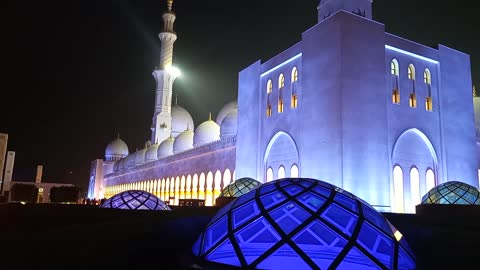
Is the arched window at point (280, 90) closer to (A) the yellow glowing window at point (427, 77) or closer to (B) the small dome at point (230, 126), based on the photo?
(B) the small dome at point (230, 126)

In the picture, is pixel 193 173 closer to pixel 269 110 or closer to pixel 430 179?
pixel 269 110

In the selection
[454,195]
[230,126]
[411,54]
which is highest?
[411,54]

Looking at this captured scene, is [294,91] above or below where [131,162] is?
above

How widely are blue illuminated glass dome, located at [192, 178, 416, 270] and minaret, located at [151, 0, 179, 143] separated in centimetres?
2889

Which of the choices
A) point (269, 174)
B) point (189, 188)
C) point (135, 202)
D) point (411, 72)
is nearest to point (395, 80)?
point (411, 72)

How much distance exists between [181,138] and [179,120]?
283 inches

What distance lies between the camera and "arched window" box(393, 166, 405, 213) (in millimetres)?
14141

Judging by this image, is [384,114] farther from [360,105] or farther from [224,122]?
[224,122]

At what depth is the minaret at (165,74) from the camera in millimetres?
31000

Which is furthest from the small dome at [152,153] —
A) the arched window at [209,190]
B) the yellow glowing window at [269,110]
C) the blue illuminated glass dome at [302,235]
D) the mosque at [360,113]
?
the blue illuminated glass dome at [302,235]

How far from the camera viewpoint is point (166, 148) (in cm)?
3056

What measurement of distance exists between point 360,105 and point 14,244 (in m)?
12.4

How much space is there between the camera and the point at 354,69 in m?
13.8

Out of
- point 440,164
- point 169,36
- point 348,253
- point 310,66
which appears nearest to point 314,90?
point 310,66
